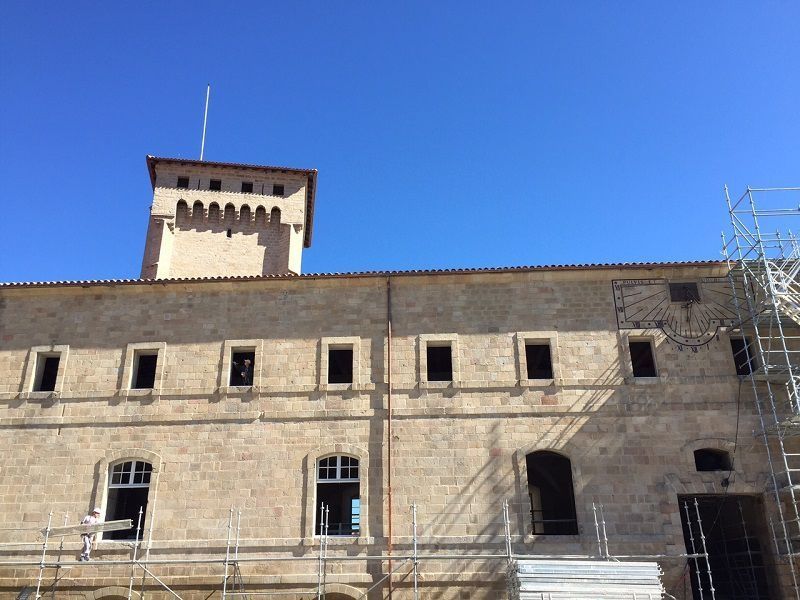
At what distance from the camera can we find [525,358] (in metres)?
17.2

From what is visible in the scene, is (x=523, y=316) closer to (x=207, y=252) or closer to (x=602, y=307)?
(x=602, y=307)

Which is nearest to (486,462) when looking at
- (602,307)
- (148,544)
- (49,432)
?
(602,307)

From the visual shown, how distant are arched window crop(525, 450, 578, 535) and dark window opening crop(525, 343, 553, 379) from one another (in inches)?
90.3

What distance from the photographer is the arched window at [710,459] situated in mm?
16297

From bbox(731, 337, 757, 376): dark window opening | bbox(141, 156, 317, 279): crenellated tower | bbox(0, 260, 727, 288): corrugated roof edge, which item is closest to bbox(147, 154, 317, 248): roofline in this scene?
bbox(141, 156, 317, 279): crenellated tower

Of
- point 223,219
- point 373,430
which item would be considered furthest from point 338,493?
point 223,219

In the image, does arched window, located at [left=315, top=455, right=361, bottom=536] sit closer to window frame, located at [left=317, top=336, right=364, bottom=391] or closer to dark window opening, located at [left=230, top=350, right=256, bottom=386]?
window frame, located at [left=317, top=336, right=364, bottom=391]

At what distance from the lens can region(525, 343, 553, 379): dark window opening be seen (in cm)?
1814

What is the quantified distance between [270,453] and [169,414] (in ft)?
9.40

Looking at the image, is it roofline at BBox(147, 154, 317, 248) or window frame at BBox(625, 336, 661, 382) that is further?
roofline at BBox(147, 154, 317, 248)

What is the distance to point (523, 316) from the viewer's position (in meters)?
17.7

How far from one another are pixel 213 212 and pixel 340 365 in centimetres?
1387

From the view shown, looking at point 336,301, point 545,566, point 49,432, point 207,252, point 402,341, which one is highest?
point 207,252

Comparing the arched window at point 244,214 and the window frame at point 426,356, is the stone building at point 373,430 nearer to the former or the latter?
the window frame at point 426,356
